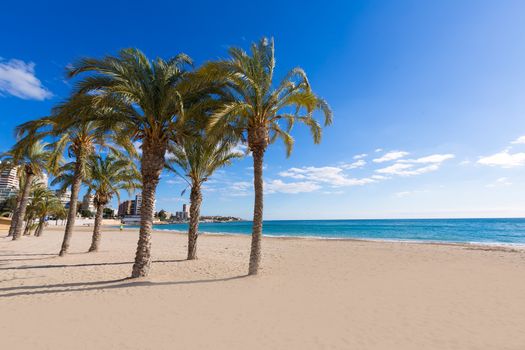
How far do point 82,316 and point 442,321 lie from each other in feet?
26.9

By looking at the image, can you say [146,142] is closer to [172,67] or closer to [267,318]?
[172,67]

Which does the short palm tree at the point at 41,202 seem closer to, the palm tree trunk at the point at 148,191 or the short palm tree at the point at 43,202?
the short palm tree at the point at 43,202

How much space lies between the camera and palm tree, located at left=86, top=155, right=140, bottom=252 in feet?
62.3

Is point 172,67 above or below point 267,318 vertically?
above

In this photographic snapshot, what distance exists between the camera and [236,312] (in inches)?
260

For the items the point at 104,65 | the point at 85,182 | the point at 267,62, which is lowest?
the point at 85,182

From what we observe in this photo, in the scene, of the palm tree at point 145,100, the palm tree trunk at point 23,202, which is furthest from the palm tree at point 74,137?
the palm tree trunk at point 23,202

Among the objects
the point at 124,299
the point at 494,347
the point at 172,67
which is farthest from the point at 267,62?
the point at 494,347

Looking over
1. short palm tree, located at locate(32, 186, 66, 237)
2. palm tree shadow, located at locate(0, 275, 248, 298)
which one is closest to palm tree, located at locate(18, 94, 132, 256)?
palm tree shadow, located at locate(0, 275, 248, 298)

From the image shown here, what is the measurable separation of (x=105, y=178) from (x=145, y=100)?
11.4 metres

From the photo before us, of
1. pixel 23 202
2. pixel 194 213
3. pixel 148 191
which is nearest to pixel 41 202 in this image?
A: pixel 23 202

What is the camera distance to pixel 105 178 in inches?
755

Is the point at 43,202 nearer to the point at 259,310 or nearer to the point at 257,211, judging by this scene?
Answer: the point at 257,211

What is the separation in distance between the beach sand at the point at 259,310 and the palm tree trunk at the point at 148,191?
42.0 inches
